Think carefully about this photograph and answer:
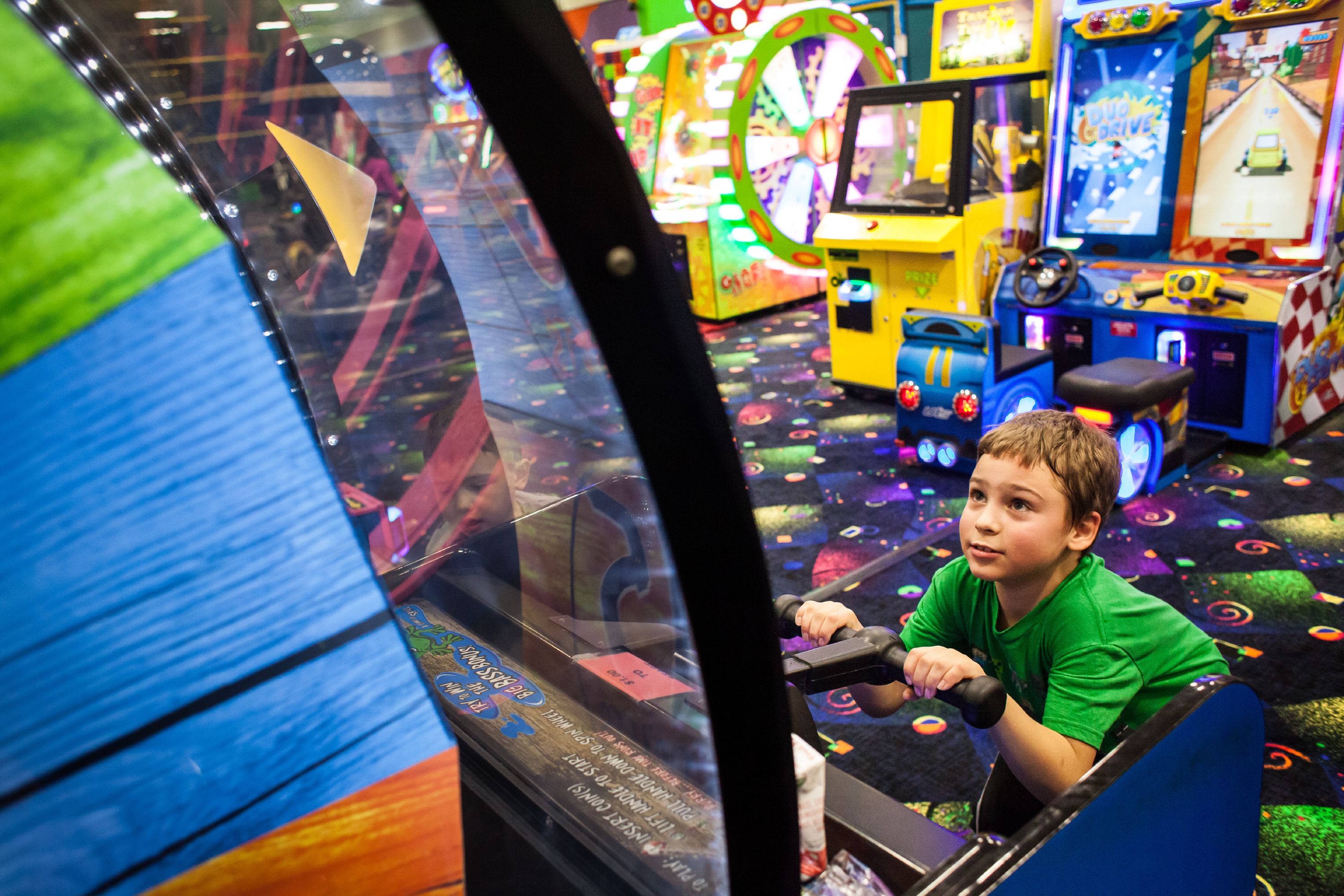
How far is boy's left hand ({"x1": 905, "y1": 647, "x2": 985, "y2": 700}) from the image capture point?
3.24 feet

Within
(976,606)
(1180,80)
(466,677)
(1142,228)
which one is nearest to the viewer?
(466,677)

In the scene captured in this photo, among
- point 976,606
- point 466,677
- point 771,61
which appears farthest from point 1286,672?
point 771,61

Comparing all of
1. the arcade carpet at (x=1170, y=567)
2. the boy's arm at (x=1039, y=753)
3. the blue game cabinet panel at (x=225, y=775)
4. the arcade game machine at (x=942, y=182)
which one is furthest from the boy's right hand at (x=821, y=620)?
the arcade game machine at (x=942, y=182)

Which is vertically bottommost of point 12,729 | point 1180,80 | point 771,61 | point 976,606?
point 976,606

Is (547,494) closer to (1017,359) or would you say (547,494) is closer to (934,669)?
(934,669)

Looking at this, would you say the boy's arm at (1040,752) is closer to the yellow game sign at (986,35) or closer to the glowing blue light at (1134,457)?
the glowing blue light at (1134,457)

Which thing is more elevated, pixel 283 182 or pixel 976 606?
pixel 283 182

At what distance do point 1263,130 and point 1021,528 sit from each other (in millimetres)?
3233

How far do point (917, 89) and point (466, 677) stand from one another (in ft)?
13.0

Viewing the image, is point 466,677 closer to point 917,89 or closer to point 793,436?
point 793,436

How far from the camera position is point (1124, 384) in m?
3.33

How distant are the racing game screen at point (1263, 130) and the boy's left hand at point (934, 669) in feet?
11.5

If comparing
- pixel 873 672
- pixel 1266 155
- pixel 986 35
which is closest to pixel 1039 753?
pixel 873 672

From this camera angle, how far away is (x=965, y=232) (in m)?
4.25
